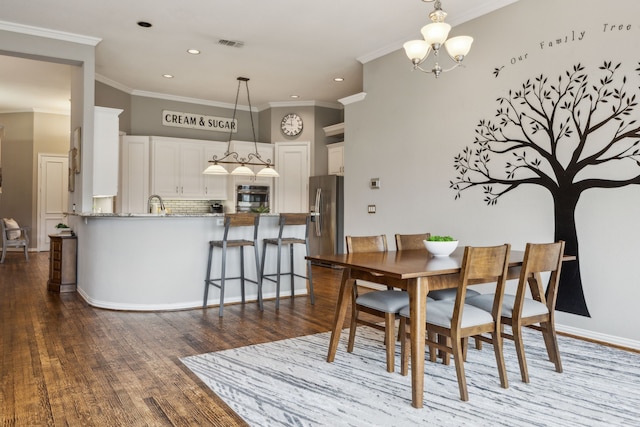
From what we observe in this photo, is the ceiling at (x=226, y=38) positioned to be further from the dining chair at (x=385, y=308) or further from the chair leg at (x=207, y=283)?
the dining chair at (x=385, y=308)

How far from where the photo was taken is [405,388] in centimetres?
262

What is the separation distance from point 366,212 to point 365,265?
322 centimetres

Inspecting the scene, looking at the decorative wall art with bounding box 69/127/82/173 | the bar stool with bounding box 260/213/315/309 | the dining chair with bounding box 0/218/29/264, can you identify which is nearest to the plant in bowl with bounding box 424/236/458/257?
the bar stool with bounding box 260/213/315/309

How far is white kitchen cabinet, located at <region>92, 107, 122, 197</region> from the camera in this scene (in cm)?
530

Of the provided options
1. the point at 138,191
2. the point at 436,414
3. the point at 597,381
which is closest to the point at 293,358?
the point at 436,414

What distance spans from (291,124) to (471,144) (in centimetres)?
449

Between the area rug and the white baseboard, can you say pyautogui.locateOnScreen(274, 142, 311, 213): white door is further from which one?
the white baseboard

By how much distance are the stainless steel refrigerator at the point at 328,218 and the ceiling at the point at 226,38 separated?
1569 millimetres

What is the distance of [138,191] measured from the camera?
24.4ft

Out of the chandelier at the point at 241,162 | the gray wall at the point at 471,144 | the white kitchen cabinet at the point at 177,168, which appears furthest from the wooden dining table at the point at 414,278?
the white kitchen cabinet at the point at 177,168

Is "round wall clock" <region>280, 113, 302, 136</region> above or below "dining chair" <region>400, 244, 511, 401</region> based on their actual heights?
above

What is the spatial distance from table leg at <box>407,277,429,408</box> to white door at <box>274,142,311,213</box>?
5.87 m

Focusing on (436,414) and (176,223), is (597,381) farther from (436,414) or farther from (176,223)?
(176,223)

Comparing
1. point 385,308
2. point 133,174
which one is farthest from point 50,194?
point 385,308
